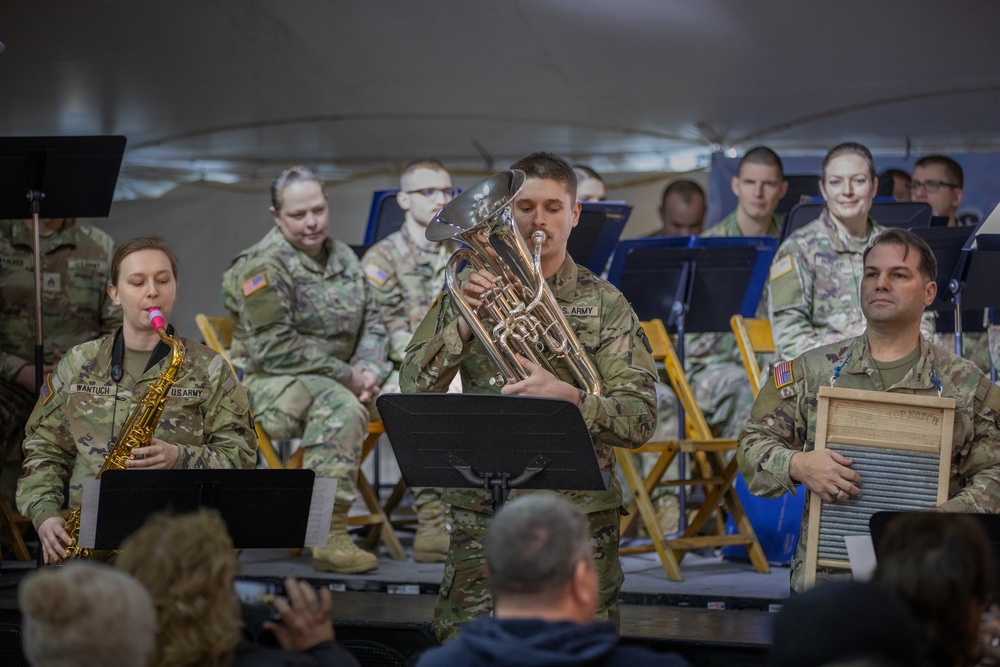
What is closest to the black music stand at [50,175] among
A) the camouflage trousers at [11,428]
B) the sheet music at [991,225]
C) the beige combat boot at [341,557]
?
the camouflage trousers at [11,428]

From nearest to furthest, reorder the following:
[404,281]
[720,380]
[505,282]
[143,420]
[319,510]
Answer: [505,282] → [319,510] → [143,420] → [404,281] → [720,380]

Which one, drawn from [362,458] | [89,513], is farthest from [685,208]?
[89,513]

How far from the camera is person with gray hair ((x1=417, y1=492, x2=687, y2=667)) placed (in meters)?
2.44

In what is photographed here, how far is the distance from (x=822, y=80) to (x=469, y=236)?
5.79 m

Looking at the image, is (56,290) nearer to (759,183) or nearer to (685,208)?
(759,183)

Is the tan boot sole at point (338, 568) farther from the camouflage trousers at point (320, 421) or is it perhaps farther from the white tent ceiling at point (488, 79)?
the white tent ceiling at point (488, 79)


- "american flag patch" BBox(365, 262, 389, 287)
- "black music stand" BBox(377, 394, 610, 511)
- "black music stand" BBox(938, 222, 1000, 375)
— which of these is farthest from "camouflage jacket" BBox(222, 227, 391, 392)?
"black music stand" BBox(938, 222, 1000, 375)

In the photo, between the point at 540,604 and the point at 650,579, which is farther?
the point at 650,579

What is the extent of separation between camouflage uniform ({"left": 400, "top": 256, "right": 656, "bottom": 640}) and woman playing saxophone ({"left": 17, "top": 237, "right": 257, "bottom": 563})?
0.76 metres

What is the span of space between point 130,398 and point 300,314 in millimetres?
2058

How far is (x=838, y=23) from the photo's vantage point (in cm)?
803

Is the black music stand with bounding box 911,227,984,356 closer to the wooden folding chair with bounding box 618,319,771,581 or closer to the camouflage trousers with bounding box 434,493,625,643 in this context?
the wooden folding chair with bounding box 618,319,771,581

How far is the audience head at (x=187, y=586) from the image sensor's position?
2596 mm

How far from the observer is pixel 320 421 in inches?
248
